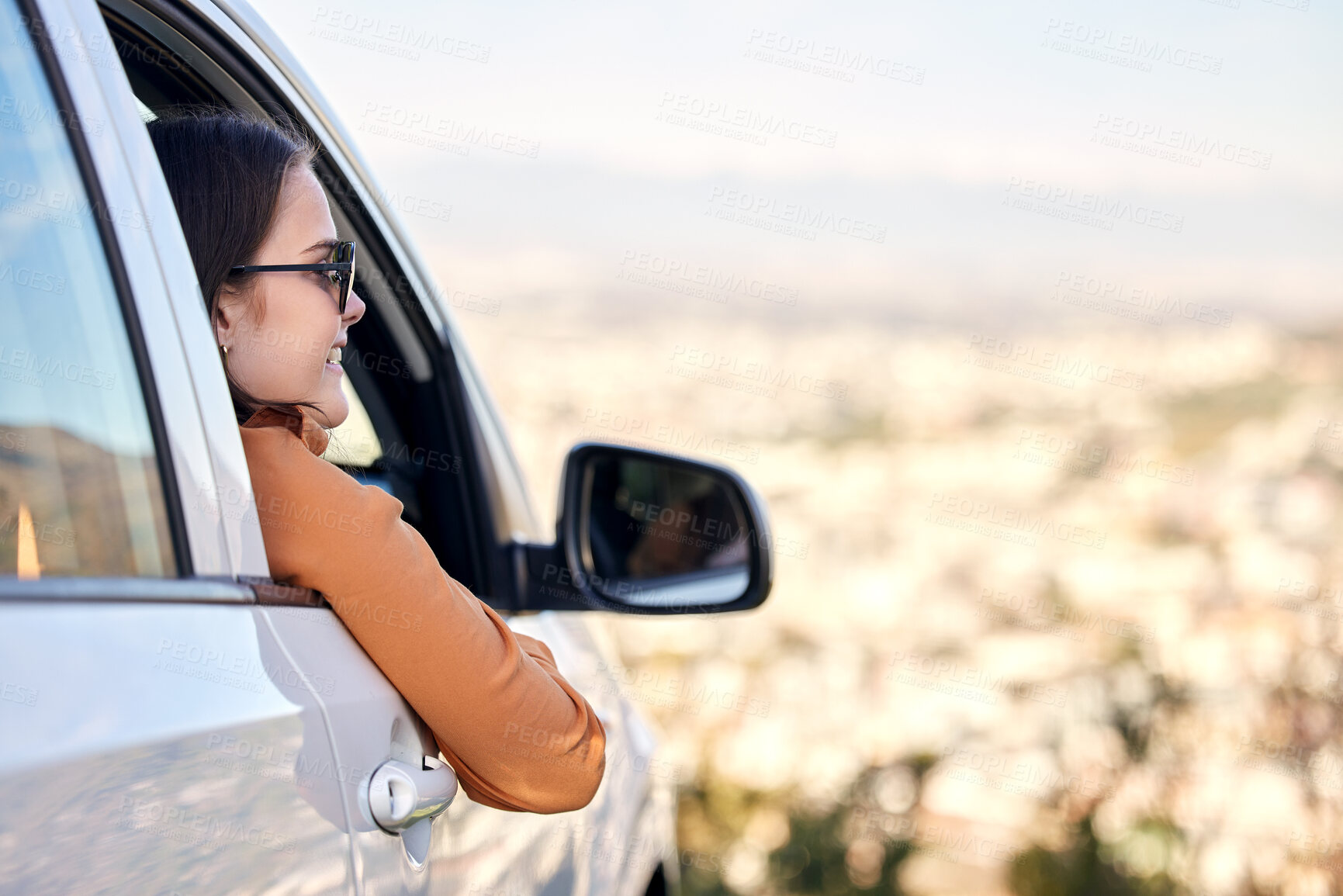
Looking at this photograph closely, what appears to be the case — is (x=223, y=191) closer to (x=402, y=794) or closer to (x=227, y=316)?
(x=227, y=316)

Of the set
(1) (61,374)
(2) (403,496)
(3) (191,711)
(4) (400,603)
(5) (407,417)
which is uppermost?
(1) (61,374)

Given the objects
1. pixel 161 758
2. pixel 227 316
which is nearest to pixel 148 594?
pixel 161 758

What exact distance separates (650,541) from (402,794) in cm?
147

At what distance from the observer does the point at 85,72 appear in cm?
111

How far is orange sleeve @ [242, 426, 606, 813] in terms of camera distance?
131 centimetres

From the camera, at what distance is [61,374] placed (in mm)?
1041

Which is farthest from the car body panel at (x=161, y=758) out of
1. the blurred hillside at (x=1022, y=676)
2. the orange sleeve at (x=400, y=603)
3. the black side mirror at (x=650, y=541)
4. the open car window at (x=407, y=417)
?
the blurred hillside at (x=1022, y=676)

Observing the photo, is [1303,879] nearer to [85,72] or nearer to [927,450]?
[85,72]

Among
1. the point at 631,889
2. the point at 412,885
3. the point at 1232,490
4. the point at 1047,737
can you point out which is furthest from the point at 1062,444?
the point at 412,885

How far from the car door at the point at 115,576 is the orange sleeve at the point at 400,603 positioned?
0.10m

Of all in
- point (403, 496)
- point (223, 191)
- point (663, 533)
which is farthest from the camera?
point (663, 533)

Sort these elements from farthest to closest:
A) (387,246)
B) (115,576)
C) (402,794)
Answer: (387,246) → (402,794) → (115,576)

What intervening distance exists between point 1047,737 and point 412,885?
20.1 feet

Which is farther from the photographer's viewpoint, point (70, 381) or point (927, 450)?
point (927, 450)
